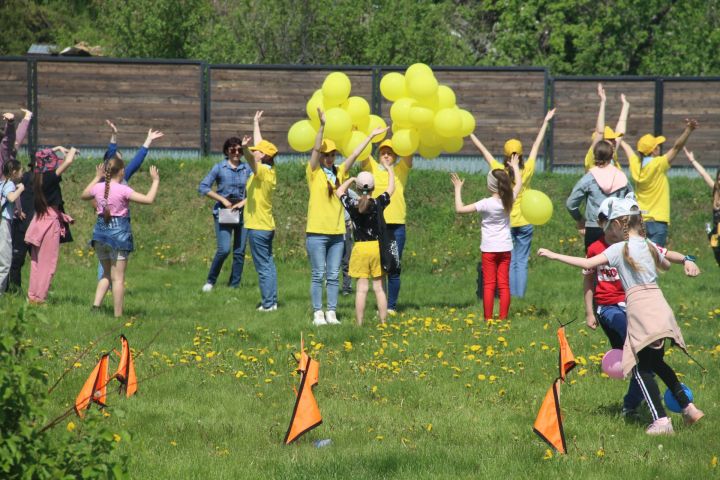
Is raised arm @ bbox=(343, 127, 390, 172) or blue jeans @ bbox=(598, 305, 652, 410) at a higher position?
raised arm @ bbox=(343, 127, 390, 172)

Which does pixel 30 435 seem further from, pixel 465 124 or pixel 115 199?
pixel 465 124

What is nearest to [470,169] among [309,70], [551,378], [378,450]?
[309,70]

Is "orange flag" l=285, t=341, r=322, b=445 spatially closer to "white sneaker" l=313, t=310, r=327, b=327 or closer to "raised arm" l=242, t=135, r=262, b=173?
"white sneaker" l=313, t=310, r=327, b=327

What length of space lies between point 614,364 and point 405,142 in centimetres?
514

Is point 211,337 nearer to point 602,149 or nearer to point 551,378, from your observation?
point 551,378

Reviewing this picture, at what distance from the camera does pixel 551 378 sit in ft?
32.3

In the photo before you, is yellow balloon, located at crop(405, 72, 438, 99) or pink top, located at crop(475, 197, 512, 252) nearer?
pink top, located at crop(475, 197, 512, 252)

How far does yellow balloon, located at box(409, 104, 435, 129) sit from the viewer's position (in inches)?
507

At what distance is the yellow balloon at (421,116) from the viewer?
42.3 feet

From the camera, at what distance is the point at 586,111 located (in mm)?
21172

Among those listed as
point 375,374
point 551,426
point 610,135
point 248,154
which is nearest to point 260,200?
point 248,154

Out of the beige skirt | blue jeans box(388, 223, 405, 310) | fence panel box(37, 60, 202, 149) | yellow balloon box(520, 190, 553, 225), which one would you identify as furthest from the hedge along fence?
the beige skirt

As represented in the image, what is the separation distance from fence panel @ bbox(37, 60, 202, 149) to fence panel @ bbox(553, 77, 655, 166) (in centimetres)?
689

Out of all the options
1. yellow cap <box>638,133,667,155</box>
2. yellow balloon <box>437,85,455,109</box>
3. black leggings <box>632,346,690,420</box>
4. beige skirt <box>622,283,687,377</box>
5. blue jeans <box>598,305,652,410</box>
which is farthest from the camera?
yellow cap <box>638,133,667,155</box>
